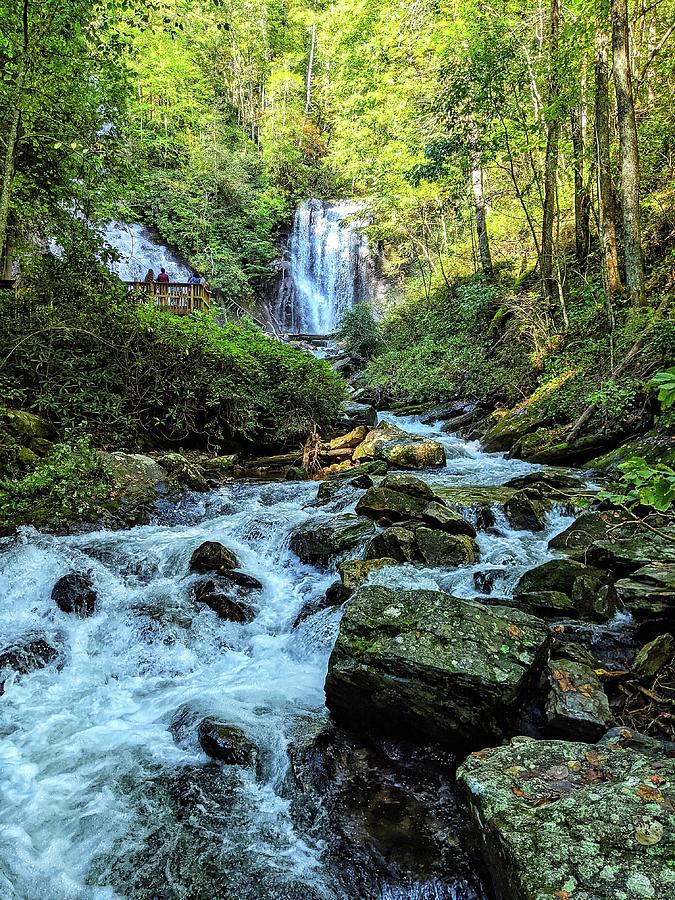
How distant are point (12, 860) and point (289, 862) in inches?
65.9

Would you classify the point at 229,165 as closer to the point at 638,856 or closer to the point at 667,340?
the point at 667,340

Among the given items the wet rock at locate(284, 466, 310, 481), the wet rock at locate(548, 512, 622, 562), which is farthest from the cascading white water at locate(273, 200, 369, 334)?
the wet rock at locate(548, 512, 622, 562)

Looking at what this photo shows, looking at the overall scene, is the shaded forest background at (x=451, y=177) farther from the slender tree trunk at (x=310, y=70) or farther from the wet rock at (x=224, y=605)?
the slender tree trunk at (x=310, y=70)

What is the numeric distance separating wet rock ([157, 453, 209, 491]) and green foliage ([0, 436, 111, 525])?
1393mm

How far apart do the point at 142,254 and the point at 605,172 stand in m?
22.8

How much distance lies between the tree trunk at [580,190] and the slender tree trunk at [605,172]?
5.39 ft

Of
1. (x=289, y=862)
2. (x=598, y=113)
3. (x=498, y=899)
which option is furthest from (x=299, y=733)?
(x=598, y=113)

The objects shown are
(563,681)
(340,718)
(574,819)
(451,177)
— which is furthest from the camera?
(451,177)

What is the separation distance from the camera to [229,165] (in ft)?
97.0

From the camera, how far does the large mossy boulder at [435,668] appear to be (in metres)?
3.26

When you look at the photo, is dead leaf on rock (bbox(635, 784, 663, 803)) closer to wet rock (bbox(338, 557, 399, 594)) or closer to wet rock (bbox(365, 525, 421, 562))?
wet rock (bbox(338, 557, 399, 594))

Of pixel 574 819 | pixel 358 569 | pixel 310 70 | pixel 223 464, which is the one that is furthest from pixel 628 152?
pixel 310 70

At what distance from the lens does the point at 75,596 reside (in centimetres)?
537

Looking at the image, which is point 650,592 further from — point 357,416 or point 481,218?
point 481,218
